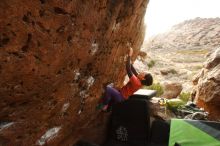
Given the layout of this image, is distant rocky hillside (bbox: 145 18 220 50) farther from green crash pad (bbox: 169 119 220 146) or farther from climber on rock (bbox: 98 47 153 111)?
climber on rock (bbox: 98 47 153 111)

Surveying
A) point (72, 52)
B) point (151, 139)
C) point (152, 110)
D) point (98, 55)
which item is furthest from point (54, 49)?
point (152, 110)

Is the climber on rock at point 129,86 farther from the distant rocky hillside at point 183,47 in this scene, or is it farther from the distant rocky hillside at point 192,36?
the distant rocky hillside at point 192,36

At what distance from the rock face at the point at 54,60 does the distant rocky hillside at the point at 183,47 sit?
29093 mm

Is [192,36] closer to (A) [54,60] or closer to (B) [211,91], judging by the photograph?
(B) [211,91]

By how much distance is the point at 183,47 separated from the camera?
202 ft

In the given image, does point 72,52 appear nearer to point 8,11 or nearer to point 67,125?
point 8,11

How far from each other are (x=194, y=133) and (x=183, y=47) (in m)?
57.8

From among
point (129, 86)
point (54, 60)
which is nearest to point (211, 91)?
point (129, 86)

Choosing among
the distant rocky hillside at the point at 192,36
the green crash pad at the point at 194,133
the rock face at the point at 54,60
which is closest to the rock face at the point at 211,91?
the green crash pad at the point at 194,133

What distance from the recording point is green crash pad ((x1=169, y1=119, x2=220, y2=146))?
5.83 meters

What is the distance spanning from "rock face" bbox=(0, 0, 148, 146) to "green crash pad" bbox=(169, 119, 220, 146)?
2129 millimetres

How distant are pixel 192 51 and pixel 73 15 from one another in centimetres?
5673

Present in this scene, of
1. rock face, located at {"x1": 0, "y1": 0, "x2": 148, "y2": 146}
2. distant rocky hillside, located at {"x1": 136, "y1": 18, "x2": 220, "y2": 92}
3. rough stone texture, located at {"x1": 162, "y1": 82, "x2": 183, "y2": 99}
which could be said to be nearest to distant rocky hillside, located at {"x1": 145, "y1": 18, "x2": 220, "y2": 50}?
distant rocky hillside, located at {"x1": 136, "y1": 18, "x2": 220, "y2": 92}

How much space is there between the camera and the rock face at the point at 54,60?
2961mm
